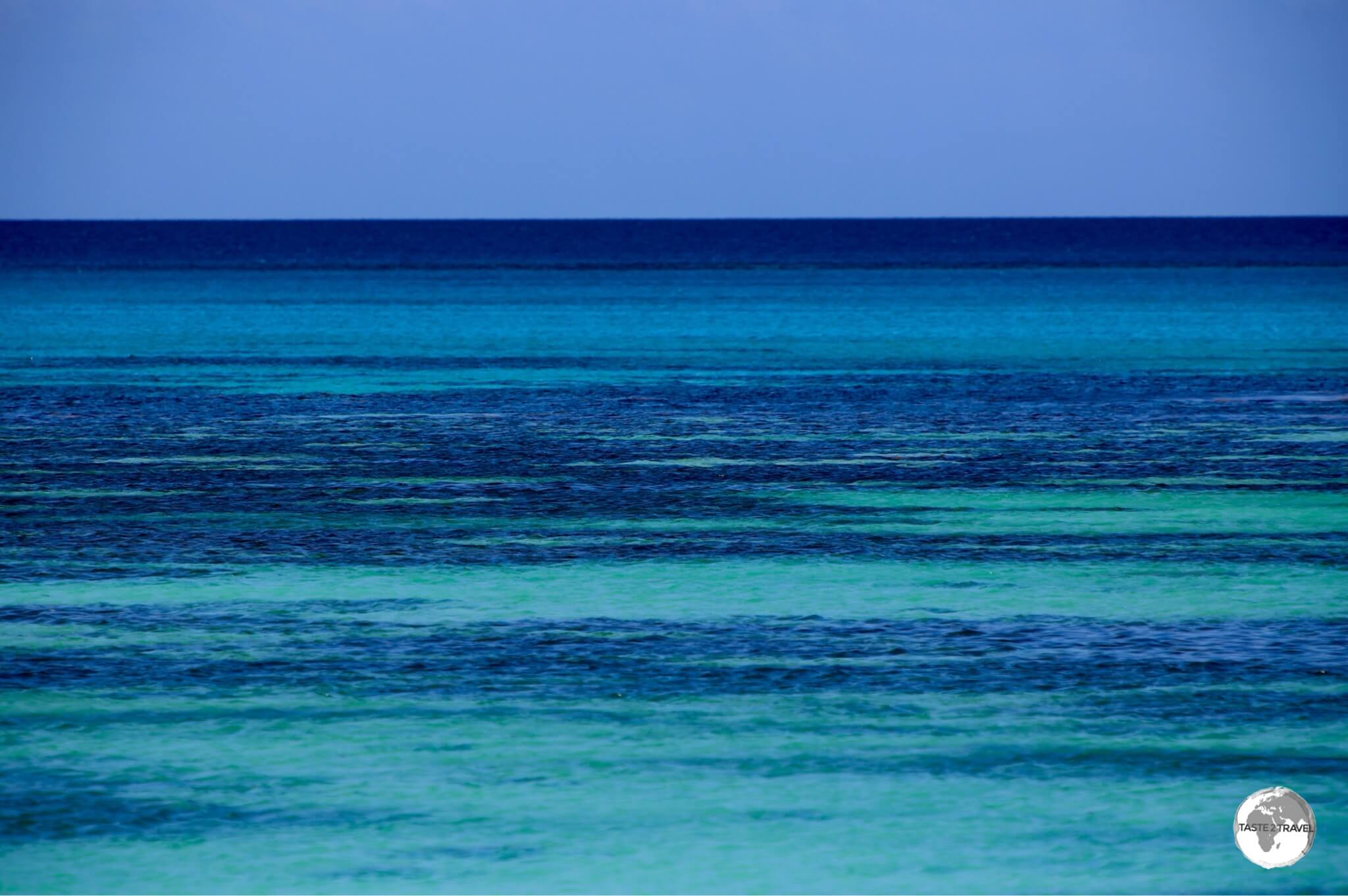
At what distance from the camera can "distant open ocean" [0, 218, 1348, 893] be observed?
6.94m

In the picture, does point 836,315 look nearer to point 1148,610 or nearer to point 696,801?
point 1148,610

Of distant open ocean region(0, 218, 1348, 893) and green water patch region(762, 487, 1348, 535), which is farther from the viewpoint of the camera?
green water patch region(762, 487, 1348, 535)

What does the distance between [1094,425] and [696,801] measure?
562 inches

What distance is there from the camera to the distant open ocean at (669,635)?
22.8ft

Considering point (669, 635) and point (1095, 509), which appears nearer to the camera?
point (669, 635)

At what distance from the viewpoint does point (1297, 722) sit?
8383mm

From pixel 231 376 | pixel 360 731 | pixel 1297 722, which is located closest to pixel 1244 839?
pixel 1297 722

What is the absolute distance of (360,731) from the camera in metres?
8.27

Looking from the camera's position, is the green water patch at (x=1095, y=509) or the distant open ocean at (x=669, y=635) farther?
the green water patch at (x=1095, y=509)

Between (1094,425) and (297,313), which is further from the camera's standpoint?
(297,313)

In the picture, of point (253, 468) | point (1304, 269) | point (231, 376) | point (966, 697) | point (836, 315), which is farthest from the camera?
point (1304, 269)

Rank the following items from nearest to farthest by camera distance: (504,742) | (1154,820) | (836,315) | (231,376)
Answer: (1154,820) < (504,742) < (231,376) < (836,315)

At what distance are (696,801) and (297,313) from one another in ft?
141

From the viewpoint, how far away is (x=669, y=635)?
33.5ft
